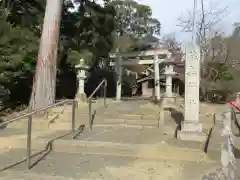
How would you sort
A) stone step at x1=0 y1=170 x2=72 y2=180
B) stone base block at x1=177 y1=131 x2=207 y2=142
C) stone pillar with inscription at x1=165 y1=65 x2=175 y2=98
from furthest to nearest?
stone pillar with inscription at x1=165 y1=65 x2=175 y2=98 → stone base block at x1=177 y1=131 x2=207 y2=142 → stone step at x1=0 y1=170 x2=72 y2=180

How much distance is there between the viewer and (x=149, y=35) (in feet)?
117

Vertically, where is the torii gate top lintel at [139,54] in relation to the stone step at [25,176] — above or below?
above

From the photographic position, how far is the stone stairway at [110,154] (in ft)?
18.3

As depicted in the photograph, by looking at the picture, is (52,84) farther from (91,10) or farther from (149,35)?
(149,35)

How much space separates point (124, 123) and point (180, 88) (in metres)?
20.4

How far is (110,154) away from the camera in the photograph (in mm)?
6953

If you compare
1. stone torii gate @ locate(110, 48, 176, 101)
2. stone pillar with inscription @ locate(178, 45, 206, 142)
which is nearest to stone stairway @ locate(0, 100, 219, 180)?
stone pillar with inscription @ locate(178, 45, 206, 142)

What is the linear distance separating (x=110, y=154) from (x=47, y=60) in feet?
17.4

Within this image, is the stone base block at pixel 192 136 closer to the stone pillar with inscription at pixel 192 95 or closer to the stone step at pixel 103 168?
the stone pillar with inscription at pixel 192 95

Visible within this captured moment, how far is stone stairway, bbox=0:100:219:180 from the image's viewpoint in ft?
18.3

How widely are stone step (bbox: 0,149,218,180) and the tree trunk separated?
4.55 meters

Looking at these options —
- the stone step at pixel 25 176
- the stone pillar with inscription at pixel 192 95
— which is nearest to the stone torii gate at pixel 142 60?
the stone pillar with inscription at pixel 192 95

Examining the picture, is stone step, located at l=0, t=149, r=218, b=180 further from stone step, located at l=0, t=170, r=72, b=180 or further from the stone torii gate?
the stone torii gate

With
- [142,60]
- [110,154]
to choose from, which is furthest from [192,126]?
[142,60]
